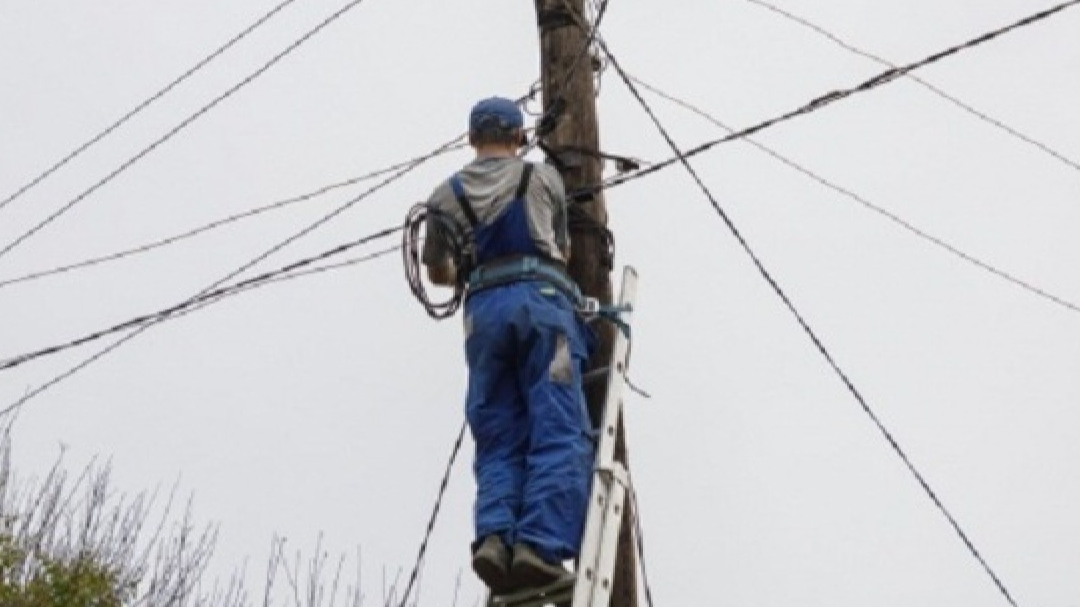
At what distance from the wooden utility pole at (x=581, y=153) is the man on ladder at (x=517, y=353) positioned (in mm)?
451

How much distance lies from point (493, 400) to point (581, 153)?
1440 millimetres

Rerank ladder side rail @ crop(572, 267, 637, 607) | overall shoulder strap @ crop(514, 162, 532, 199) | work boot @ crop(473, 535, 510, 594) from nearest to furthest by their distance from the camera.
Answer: ladder side rail @ crop(572, 267, 637, 607), work boot @ crop(473, 535, 510, 594), overall shoulder strap @ crop(514, 162, 532, 199)

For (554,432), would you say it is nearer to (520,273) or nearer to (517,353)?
(517,353)

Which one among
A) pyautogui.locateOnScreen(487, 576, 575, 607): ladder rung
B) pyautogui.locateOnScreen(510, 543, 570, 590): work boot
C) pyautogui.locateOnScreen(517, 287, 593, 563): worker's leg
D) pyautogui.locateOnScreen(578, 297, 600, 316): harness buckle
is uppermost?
pyautogui.locateOnScreen(578, 297, 600, 316): harness buckle

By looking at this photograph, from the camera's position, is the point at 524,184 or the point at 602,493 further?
the point at 524,184

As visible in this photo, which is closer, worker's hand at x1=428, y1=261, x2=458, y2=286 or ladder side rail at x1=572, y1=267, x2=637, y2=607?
ladder side rail at x1=572, y1=267, x2=637, y2=607

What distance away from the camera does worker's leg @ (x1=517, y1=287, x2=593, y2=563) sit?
4.70 meters

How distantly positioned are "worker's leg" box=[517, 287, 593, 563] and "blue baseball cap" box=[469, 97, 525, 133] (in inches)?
25.7

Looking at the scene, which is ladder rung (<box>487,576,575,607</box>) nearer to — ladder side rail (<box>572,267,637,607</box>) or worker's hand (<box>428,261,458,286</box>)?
ladder side rail (<box>572,267,637,607</box>)

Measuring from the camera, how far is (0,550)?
13414mm

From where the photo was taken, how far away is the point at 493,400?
5.11 metres

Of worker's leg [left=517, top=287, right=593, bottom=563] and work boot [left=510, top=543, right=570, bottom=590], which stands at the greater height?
worker's leg [left=517, top=287, right=593, bottom=563]

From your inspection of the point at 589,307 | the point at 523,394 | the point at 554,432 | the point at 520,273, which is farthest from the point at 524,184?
the point at 554,432

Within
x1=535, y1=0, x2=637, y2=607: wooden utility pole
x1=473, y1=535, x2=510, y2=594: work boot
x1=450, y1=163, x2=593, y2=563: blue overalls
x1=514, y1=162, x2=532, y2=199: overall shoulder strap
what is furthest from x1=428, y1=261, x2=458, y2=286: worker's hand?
x1=473, y1=535, x2=510, y2=594: work boot
